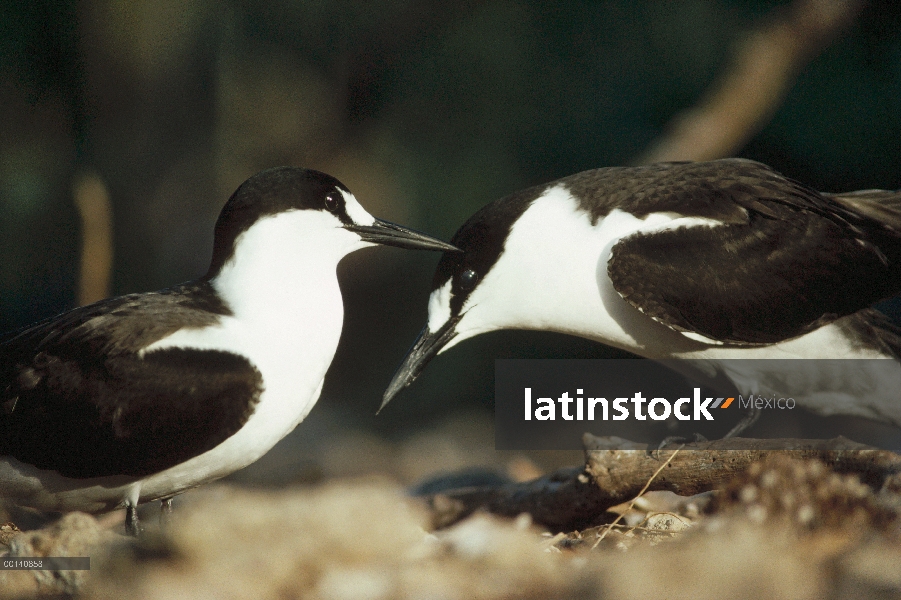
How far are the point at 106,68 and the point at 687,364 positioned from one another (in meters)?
3.60

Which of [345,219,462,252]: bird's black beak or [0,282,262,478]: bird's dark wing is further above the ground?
[345,219,462,252]: bird's black beak

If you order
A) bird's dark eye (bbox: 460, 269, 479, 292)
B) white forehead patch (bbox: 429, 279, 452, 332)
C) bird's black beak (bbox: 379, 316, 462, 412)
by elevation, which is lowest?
bird's black beak (bbox: 379, 316, 462, 412)

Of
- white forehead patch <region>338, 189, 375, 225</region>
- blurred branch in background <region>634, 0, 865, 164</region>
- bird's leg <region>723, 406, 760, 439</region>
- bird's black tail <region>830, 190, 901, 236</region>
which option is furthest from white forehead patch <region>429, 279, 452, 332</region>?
blurred branch in background <region>634, 0, 865, 164</region>

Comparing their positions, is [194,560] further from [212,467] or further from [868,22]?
[868,22]

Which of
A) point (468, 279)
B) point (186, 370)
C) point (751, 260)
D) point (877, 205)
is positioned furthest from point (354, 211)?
point (877, 205)

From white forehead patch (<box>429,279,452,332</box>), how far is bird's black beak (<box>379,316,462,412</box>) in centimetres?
1

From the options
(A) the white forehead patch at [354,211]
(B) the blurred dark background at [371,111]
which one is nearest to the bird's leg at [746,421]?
(A) the white forehead patch at [354,211]

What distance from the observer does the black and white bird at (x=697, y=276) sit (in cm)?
254

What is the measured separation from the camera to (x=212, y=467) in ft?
6.81

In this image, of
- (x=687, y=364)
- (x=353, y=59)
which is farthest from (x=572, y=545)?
(x=353, y=59)

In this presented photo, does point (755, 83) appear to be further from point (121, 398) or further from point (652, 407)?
point (121, 398)

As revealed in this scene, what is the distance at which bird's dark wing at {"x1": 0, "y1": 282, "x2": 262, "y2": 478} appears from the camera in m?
1.98

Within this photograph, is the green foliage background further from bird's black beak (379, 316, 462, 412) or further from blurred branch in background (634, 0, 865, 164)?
bird's black beak (379, 316, 462, 412)

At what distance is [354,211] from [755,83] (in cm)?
340
